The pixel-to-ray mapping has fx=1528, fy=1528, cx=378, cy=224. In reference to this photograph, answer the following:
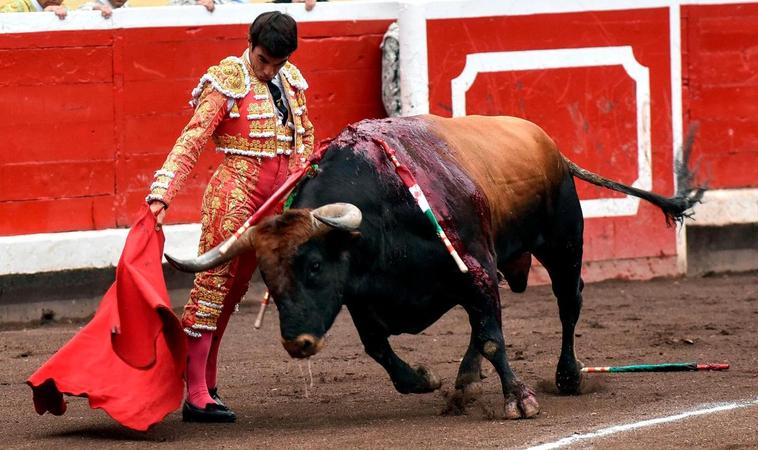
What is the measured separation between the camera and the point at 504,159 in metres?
5.30

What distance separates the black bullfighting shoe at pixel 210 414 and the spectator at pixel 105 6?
9.59 ft

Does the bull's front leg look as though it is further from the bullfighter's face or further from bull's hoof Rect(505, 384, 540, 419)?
the bullfighter's face

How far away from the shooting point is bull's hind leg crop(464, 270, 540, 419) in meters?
4.77

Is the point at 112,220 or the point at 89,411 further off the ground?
the point at 112,220

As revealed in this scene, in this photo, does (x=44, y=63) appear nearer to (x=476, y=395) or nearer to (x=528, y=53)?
(x=528, y=53)

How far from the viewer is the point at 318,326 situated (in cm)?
→ 454

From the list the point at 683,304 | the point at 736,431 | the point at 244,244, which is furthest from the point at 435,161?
the point at 683,304

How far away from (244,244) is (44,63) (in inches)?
120

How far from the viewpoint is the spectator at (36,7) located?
724 centimetres

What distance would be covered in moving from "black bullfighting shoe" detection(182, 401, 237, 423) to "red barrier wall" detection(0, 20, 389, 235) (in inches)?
103

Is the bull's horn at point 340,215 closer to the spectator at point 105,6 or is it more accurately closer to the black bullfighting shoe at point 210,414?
the black bullfighting shoe at point 210,414

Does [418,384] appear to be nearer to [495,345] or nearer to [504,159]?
[495,345]

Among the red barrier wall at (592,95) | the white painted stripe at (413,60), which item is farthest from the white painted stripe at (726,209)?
the white painted stripe at (413,60)

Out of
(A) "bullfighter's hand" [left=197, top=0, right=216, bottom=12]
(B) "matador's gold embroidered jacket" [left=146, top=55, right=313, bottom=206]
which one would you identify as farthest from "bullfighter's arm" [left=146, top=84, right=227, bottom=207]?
(A) "bullfighter's hand" [left=197, top=0, right=216, bottom=12]
